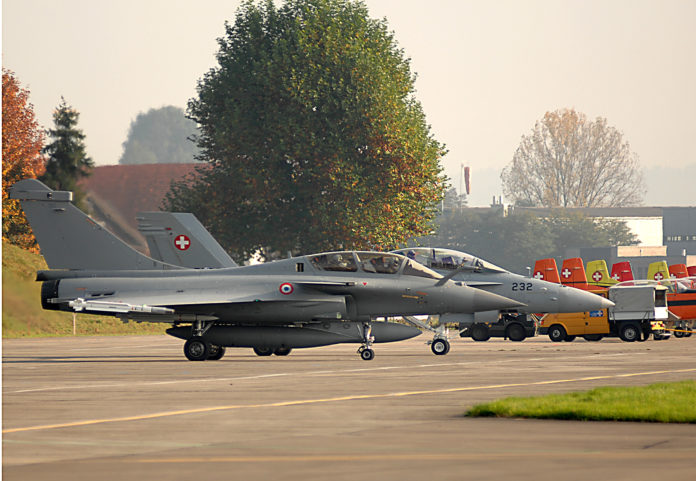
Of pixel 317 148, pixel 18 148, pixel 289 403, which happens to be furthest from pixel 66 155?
pixel 289 403

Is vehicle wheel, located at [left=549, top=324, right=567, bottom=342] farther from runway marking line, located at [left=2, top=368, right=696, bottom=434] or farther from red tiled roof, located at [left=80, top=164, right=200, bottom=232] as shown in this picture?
red tiled roof, located at [left=80, top=164, right=200, bottom=232]

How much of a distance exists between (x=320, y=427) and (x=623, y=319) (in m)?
28.4

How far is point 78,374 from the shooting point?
23.2 m

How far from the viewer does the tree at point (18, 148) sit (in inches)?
2638

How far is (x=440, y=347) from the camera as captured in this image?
2962 centimetres

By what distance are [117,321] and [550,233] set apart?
9540cm

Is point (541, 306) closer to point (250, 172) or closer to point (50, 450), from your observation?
point (50, 450)

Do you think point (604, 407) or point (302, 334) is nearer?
point (604, 407)

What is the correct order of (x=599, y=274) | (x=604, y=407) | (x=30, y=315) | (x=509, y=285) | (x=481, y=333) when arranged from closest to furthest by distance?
(x=604, y=407) → (x=509, y=285) → (x=30, y=315) → (x=481, y=333) → (x=599, y=274)

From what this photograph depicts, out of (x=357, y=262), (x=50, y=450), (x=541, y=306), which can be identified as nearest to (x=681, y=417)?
(x=50, y=450)

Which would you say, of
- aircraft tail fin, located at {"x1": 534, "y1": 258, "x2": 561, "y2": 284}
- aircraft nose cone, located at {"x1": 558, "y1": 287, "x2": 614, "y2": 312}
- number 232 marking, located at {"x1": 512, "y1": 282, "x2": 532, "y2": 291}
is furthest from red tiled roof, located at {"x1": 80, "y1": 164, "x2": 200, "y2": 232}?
aircraft nose cone, located at {"x1": 558, "y1": 287, "x2": 614, "y2": 312}

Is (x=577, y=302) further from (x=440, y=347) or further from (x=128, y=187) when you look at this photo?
(x=128, y=187)

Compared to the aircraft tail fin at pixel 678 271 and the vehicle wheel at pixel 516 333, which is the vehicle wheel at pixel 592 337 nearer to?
the vehicle wheel at pixel 516 333

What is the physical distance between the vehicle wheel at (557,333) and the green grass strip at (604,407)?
988 inches
